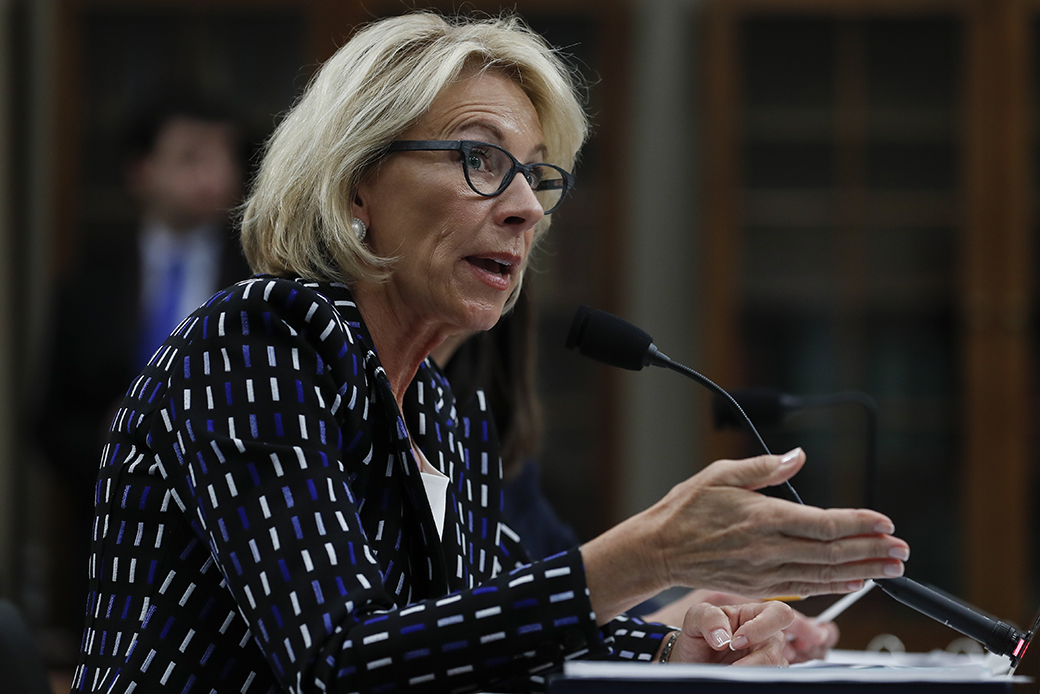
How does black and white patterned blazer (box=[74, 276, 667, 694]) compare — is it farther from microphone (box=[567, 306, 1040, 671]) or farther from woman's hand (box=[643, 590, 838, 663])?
woman's hand (box=[643, 590, 838, 663])

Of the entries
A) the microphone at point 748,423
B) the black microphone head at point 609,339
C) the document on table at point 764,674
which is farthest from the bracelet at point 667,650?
the document on table at point 764,674

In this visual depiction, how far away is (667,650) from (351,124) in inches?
26.1

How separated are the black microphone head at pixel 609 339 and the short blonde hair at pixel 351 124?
0.69ft

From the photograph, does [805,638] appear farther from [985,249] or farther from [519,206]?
[985,249]

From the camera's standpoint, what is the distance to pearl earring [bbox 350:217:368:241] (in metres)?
1.16

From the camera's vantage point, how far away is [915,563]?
329 centimetres

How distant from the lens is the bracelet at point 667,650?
120 cm

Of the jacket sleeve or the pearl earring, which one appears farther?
the pearl earring

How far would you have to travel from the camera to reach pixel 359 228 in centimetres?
116

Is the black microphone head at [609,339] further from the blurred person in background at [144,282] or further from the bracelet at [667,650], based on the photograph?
the blurred person in background at [144,282]

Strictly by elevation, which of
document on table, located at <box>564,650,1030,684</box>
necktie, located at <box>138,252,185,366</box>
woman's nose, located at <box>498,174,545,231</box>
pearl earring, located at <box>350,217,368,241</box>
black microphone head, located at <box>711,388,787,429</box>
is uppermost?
woman's nose, located at <box>498,174,545,231</box>

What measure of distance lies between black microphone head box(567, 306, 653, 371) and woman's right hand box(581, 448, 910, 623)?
0.27 m

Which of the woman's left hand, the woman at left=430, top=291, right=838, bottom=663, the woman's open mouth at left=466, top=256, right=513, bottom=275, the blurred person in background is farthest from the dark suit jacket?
the woman's left hand

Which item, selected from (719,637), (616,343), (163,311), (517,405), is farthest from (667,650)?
(163,311)
